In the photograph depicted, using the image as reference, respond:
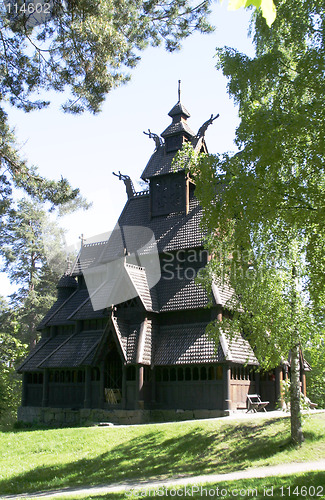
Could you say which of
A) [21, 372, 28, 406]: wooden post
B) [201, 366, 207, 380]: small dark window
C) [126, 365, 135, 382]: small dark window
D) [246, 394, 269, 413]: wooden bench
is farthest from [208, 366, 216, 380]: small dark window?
[21, 372, 28, 406]: wooden post

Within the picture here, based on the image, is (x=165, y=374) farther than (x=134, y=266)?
No

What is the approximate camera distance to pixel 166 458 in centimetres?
1627

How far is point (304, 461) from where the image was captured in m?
14.1

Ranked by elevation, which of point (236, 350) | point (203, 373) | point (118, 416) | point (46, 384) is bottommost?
point (118, 416)

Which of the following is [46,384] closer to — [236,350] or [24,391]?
[24,391]

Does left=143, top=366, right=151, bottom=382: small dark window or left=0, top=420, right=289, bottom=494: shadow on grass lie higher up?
left=143, top=366, right=151, bottom=382: small dark window

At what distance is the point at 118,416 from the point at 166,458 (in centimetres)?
751

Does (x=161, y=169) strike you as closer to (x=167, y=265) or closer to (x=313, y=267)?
(x=167, y=265)

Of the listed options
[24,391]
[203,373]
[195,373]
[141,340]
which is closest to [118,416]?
[141,340]

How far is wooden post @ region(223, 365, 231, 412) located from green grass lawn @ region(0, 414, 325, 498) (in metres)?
3.09

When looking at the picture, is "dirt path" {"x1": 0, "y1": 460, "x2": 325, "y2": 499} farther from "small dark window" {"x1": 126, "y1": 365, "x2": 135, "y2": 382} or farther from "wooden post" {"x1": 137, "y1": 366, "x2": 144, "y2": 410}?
"small dark window" {"x1": 126, "y1": 365, "x2": 135, "y2": 382}

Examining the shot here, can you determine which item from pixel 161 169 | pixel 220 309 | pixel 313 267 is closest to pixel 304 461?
pixel 313 267

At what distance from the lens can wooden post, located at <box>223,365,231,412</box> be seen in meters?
22.0

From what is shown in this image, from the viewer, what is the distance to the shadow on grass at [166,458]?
14805mm
